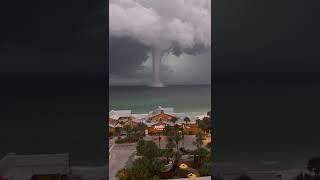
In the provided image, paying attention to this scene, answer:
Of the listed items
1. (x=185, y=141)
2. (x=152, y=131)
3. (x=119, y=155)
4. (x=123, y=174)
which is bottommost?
(x=123, y=174)

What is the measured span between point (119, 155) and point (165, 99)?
1.40 metres

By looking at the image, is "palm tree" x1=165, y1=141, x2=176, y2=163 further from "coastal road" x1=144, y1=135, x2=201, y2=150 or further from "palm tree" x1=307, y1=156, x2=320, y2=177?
"palm tree" x1=307, y1=156, x2=320, y2=177

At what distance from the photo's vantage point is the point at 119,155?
6309 mm

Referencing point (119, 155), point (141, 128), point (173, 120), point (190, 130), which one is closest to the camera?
point (119, 155)

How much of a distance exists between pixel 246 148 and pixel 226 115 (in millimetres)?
294

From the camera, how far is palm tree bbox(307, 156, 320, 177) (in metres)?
2.45

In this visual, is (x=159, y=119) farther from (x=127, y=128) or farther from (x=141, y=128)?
(x=127, y=128)

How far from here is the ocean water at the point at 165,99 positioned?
627 cm

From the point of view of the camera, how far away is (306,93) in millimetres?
2496

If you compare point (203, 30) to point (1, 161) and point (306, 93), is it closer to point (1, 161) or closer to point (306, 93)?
point (306, 93)

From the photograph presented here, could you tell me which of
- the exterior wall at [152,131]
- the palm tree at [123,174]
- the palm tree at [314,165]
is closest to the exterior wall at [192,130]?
the exterior wall at [152,131]

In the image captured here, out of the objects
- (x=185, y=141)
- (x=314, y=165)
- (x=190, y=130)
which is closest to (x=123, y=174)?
(x=185, y=141)

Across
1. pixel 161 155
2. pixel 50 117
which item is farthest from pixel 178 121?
pixel 50 117

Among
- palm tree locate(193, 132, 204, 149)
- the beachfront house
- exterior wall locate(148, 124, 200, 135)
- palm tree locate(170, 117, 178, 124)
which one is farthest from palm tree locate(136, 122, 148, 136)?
palm tree locate(193, 132, 204, 149)
